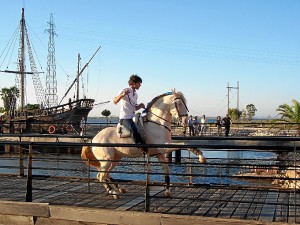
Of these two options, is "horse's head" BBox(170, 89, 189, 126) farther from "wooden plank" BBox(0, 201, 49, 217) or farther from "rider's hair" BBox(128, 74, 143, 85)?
"wooden plank" BBox(0, 201, 49, 217)

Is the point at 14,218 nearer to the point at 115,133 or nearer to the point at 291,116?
the point at 115,133

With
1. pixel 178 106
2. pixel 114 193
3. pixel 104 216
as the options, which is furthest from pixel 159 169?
pixel 104 216

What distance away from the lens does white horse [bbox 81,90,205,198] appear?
833cm

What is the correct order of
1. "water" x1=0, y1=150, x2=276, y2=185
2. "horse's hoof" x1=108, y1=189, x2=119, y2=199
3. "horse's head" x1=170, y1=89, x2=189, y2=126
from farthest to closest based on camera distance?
"horse's head" x1=170, y1=89, x2=189, y2=126, "horse's hoof" x1=108, y1=189, x2=119, y2=199, "water" x1=0, y1=150, x2=276, y2=185

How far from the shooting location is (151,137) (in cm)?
834

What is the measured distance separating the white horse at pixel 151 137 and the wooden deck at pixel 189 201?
0.64 meters

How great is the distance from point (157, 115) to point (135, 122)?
0.52 metres

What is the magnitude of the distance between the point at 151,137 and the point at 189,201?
5.16ft

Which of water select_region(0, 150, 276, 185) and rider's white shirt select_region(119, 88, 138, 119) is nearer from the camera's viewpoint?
water select_region(0, 150, 276, 185)

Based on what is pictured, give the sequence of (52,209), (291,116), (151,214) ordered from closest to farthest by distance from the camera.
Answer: (151,214), (52,209), (291,116)

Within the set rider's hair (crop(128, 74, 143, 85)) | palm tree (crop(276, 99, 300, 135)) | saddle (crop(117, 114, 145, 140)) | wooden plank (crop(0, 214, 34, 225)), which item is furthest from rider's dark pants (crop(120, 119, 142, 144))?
palm tree (crop(276, 99, 300, 135))

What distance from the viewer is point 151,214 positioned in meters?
5.72

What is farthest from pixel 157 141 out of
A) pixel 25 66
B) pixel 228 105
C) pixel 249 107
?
pixel 249 107

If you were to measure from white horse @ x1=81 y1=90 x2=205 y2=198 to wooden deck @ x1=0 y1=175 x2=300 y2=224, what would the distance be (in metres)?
0.64
